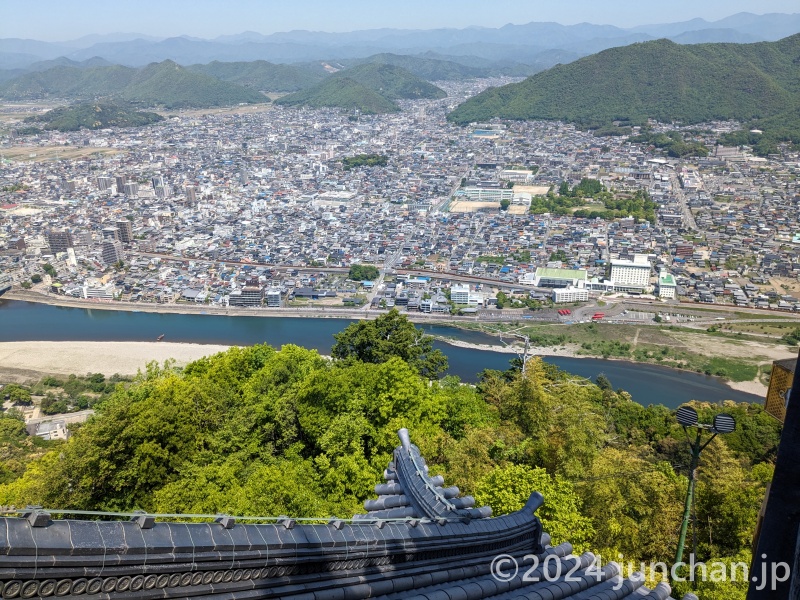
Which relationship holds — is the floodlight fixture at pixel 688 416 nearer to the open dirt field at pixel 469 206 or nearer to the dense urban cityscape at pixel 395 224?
the dense urban cityscape at pixel 395 224

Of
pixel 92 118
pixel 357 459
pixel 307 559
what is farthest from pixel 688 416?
pixel 92 118

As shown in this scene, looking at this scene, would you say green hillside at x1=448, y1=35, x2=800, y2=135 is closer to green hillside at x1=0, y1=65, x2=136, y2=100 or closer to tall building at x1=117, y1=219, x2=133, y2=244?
tall building at x1=117, y1=219, x2=133, y2=244

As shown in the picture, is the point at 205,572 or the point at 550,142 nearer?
the point at 205,572

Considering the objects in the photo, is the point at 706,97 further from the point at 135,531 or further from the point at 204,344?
the point at 135,531

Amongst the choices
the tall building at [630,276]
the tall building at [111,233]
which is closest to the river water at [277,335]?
the tall building at [630,276]

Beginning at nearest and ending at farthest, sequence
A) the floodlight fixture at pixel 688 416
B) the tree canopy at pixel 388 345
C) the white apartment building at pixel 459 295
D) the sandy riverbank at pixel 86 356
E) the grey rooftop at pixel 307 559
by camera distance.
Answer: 1. the grey rooftop at pixel 307 559
2. the floodlight fixture at pixel 688 416
3. the tree canopy at pixel 388 345
4. the sandy riverbank at pixel 86 356
5. the white apartment building at pixel 459 295

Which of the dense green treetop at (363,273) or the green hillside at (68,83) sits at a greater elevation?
the green hillside at (68,83)

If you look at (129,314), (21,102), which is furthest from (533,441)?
(21,102)

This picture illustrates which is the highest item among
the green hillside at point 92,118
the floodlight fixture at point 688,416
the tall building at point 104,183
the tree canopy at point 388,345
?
the green hillside at point 92,118
